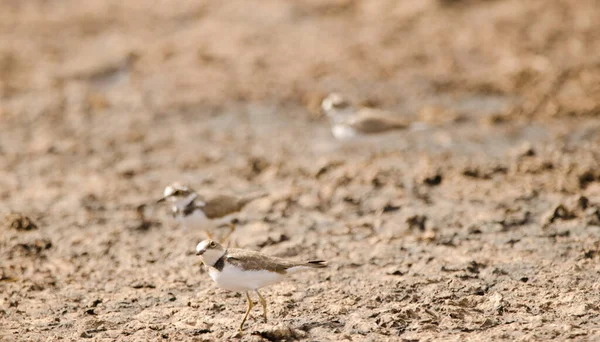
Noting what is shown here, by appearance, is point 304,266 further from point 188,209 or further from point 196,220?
point 188,209

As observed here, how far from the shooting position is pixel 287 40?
13570 millimetres

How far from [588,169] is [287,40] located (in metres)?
6.50

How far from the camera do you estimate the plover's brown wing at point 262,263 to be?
221 inches

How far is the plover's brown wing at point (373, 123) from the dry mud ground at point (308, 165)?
34cm

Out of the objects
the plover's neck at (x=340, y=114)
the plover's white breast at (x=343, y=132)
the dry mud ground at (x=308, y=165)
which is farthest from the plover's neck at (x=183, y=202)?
the plover's neck at (x=340, y=114)

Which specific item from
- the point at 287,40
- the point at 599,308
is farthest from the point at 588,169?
the point at 287,40

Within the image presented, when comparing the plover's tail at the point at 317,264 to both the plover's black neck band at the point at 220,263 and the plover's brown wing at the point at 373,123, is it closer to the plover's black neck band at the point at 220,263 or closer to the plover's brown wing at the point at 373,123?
the plover's black neck band at the point at 220,263

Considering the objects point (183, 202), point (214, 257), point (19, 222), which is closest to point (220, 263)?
point (214, 257)

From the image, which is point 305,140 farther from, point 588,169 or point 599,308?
point 599,308

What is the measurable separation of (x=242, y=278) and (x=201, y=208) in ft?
5.69

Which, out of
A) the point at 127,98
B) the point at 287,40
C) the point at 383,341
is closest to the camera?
the point at 383,341

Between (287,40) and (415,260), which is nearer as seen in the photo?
(415,260)

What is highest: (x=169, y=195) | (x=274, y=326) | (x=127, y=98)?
(x=127, y=98)

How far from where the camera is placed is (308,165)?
9516 millimetres
